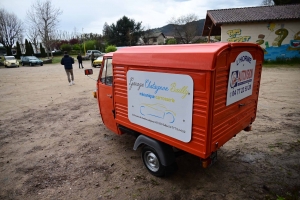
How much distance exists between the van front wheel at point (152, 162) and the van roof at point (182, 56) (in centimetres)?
150

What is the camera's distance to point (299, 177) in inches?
125

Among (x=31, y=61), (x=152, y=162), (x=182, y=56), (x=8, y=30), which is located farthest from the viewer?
(x=8, y=30)

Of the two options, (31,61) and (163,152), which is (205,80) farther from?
(31,61)

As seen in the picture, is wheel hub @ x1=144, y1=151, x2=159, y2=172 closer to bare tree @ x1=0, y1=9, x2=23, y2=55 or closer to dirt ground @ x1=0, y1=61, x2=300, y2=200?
dirt ground @ x1=0, y1=61, x2=300, y2=200

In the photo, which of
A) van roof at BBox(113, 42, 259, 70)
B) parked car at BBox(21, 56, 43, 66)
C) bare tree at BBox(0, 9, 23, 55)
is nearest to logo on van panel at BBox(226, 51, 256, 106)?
van roof at BBox(113, 42, 259, 70)

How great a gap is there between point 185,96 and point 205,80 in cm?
36

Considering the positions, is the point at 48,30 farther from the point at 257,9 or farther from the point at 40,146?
the point at 40,146

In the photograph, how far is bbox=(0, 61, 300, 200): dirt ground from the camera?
304 cm

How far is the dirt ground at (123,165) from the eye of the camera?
3.04m

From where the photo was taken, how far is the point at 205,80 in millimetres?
2256

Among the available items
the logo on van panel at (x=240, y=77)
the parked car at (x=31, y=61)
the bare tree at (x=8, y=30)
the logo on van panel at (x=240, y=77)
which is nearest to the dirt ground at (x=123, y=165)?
the logo on van panel at (x=240, y=77)

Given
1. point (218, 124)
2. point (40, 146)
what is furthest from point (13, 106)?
point (218, 124)

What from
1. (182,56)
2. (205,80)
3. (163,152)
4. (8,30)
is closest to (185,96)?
(205,80)

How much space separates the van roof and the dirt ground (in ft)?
6.54
